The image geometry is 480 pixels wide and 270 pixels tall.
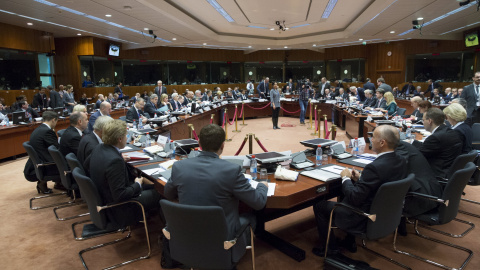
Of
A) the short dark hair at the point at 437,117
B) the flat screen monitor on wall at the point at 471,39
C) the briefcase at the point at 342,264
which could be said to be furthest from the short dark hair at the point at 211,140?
the flat screen monitor on wall at the point at 471,39

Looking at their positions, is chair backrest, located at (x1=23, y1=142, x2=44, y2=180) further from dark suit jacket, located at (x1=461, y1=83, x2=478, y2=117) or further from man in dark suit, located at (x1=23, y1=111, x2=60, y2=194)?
dark suit jacket, located at (x1=461, y1=83, x2=478, y2=117)


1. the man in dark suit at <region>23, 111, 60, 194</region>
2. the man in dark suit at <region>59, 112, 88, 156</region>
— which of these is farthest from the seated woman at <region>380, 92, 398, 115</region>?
the man in dark suit at <region>23, 111, 60, 194</region>

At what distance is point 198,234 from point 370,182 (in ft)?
4.28

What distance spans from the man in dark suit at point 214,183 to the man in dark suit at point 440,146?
6.98ft

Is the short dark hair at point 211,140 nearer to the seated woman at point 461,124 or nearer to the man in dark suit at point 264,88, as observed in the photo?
the seated woman at point 461,124

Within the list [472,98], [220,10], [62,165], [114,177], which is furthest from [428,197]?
[220,10]

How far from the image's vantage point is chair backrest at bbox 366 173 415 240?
2268 mm

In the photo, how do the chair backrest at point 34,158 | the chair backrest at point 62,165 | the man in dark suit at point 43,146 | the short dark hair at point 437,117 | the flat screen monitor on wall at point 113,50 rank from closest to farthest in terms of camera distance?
the short dark hair at point 437,117, the chair backrest at point 62,165, the chair backrest at point 34,158, the man in dark suit at point 43,146, the flat screen monitor on wall at point 113,50

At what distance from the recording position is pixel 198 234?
Answer: 192cm

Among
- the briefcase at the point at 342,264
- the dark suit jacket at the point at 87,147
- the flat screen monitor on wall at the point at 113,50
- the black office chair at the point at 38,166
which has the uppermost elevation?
the flat screen monitor on wall at the point at 113,50

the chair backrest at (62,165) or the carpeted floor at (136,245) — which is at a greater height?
the chair backrest at (62,165)

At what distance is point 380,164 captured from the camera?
2361 mm

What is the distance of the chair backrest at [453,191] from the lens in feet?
8.42

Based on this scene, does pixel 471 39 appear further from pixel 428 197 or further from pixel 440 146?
pixel 428 197
